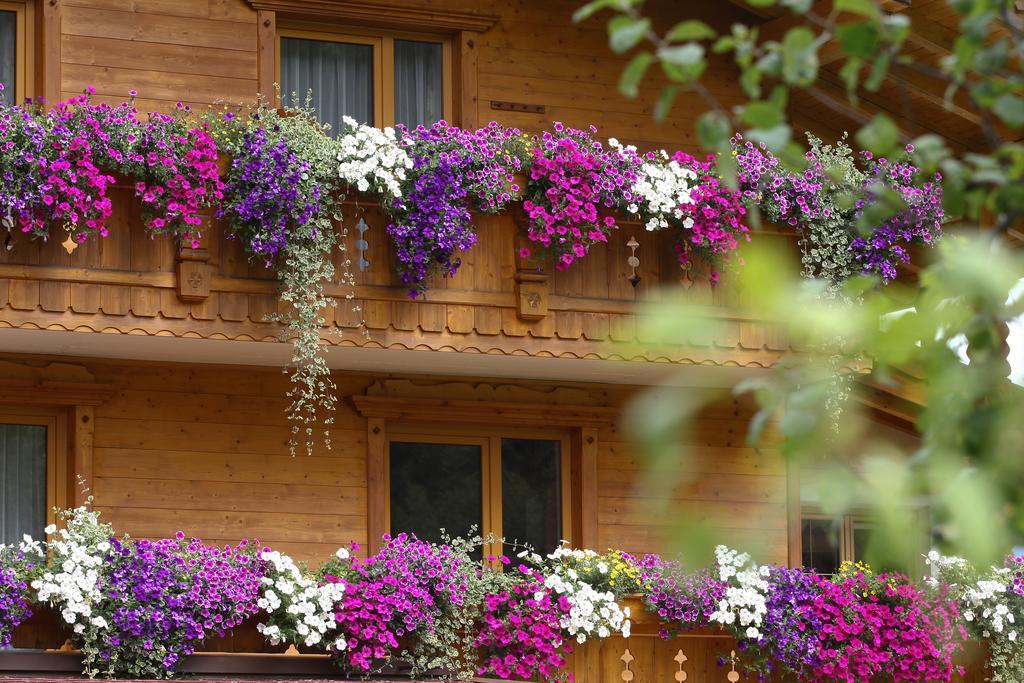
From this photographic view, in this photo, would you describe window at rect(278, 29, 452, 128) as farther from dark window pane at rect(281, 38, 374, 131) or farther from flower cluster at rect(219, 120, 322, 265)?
flower cluster at rect(219, 120, 322, 265)

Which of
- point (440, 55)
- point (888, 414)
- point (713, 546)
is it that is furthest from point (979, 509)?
point (888, 414)

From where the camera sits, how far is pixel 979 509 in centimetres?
237

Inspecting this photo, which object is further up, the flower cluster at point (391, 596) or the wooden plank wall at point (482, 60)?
the wooden plank wall at point (482, 60)

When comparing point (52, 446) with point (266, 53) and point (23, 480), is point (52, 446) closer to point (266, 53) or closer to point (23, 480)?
point (23, 480)

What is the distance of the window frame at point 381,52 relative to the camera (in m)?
13.4

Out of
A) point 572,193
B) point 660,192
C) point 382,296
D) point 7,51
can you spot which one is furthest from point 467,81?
point 7,51

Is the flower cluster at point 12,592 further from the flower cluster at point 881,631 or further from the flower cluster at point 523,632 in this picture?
the flower cluster at point 881,631

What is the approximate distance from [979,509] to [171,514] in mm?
10624

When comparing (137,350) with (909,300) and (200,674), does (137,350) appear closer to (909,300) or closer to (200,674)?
(200,674)

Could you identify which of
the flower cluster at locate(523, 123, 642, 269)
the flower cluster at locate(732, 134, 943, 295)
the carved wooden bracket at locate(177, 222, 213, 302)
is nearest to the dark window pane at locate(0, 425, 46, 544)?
the carved wooden bracket at locate(177, 222, 213, 302)

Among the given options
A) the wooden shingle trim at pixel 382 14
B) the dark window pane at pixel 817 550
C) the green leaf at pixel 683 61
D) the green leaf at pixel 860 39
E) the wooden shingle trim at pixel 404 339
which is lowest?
the dark window pane at pixel 817 550

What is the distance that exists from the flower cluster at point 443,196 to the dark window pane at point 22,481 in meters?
3.06

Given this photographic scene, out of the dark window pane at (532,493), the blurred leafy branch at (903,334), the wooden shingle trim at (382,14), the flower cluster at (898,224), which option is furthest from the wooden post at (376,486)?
the blurred leafy branch at (903,334)

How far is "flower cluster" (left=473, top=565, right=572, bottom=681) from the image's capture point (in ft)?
38.1
